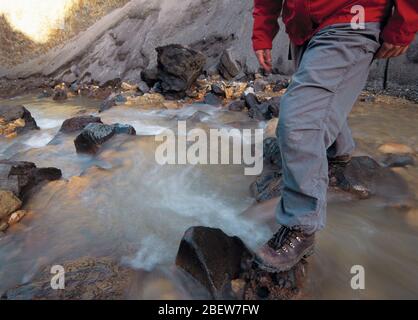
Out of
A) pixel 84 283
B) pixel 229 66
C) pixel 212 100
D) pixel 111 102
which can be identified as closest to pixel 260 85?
pixel 212 100

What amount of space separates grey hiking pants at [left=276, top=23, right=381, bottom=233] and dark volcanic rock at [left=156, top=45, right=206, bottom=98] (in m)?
6.75

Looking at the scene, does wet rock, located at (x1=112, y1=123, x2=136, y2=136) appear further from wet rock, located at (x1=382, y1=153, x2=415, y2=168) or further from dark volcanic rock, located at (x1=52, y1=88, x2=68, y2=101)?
dark volcanic rock, located at (x1=52, y1=88, x2=68, y2=101)

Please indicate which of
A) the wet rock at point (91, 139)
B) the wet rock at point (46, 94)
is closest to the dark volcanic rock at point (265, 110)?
the wet rock at point (91, 139)

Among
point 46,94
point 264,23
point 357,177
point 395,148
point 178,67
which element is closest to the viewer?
point 264,23

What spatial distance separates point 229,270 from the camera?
215cm

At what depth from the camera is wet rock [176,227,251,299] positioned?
2.10 m

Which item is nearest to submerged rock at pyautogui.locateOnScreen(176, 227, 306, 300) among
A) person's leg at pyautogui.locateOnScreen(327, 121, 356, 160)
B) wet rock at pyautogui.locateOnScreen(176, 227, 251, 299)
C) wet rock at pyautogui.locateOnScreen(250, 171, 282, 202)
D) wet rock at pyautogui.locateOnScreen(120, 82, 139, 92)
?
wet rock at pyautogui.locateOnScreen(176, 227, 251, 299)

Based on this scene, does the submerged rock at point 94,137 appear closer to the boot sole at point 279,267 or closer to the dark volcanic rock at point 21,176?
the dark volcanic rock at point 21,176

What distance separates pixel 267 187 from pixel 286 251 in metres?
1.30

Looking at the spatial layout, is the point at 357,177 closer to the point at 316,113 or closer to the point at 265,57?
the point at 265,57

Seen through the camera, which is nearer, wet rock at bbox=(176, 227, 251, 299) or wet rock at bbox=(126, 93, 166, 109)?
wet rock at bbox=(176, 227, 251, 299)

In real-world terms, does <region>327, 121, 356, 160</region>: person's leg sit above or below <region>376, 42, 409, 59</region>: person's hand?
below

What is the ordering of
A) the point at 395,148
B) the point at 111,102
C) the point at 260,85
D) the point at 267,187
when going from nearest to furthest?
the point at 267,187 → the point at 395,148 → the point at 111,102 → the point at 260,85

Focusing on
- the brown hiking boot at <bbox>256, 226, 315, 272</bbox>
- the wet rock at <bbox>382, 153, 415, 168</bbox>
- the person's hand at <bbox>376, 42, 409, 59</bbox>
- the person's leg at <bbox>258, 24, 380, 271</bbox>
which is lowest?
the wet rock at <bbox>382, 153, 415, 168</bbox>
